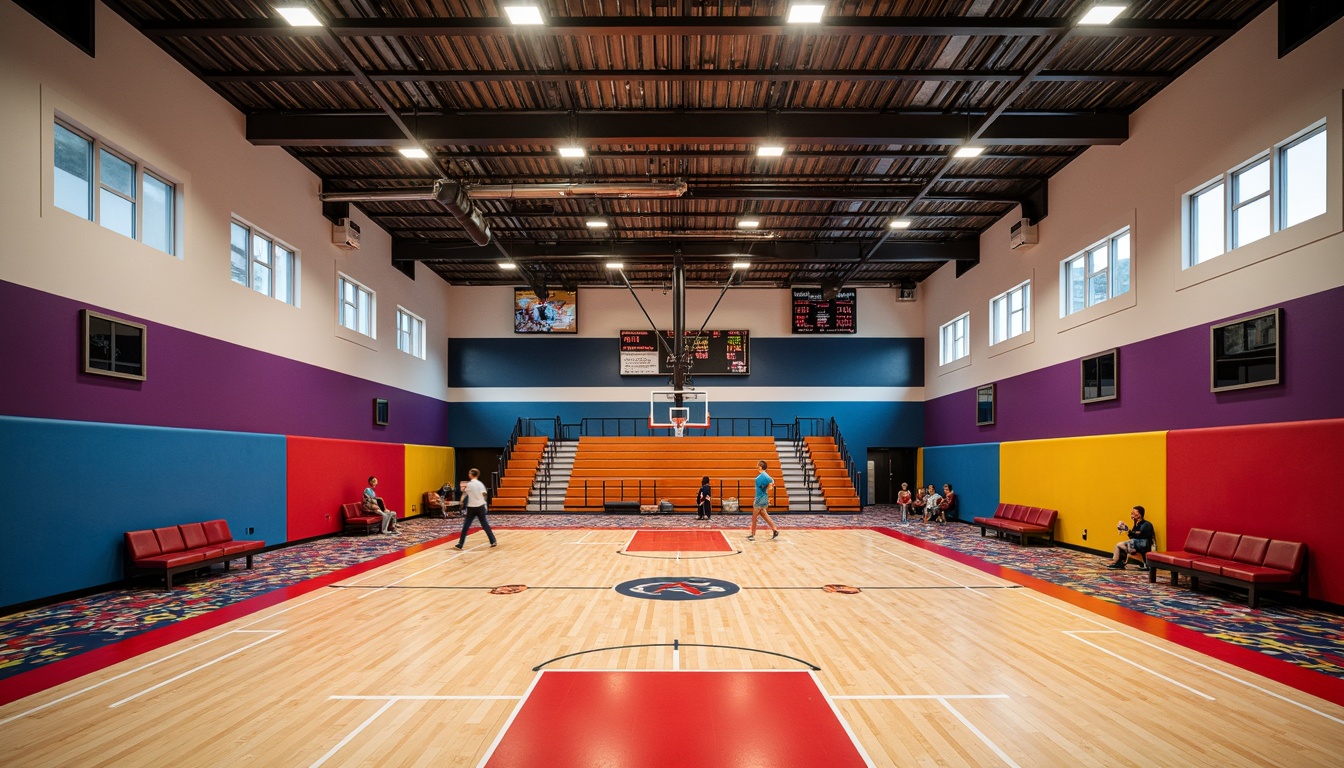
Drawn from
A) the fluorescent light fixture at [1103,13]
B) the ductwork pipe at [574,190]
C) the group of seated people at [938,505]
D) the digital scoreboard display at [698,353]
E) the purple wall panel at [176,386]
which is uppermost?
the fluorescent light fixture at [1103,13]

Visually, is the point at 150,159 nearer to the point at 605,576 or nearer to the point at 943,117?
the point at 605,576

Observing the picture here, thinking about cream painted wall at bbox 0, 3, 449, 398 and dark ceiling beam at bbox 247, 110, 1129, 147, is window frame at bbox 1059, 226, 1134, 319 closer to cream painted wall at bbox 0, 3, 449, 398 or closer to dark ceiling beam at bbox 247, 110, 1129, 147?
dark ceiling beam at bbox 247, 110, 1129, 147

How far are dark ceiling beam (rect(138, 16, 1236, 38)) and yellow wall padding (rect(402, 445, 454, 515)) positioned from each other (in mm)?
12732

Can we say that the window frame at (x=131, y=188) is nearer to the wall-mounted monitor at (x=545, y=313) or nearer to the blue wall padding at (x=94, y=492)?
the blue wall padding at (x=94, y=492)

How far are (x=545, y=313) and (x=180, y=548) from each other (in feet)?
52.4

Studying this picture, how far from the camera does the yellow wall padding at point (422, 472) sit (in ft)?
63.2

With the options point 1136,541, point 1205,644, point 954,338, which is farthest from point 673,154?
point 954,338

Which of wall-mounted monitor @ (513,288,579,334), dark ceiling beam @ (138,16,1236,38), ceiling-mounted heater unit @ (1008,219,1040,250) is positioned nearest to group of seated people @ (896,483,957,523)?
ceiling-mounted heater unit @ (1008,219,1040,250)

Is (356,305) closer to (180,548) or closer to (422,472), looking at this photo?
(422,472)

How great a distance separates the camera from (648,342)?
2480cm

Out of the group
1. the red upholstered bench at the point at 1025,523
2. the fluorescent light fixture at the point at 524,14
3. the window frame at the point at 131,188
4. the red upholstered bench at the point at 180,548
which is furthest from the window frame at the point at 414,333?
the red upholstered bench at the point at 1025,523

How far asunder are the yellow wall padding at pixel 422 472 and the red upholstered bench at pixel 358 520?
323 cm

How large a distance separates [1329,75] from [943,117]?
16.3 feet

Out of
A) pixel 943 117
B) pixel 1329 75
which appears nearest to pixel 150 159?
pixel 943 117
